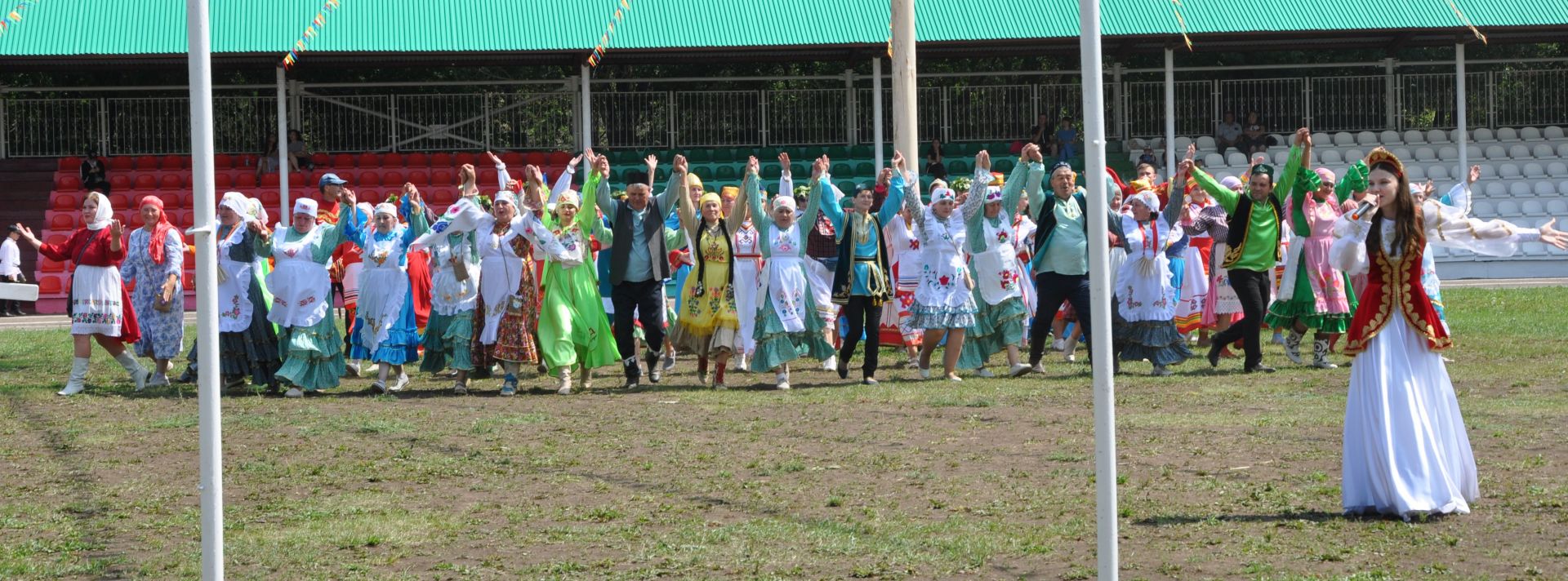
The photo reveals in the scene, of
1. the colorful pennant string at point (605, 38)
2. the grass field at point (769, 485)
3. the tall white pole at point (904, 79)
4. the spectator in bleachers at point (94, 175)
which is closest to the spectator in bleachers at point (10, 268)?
the spectator in bleachers at point (94, 175)

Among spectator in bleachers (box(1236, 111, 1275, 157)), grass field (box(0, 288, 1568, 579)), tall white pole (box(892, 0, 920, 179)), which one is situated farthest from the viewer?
spectator in bleachers (box(1236, 111, 1275, 157))

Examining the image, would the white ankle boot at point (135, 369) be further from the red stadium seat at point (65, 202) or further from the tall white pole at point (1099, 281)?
the red stadium seat at point (65, 202)

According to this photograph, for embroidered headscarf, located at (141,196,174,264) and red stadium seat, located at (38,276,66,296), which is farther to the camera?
red stadium seat, located at (38,276,66,296)

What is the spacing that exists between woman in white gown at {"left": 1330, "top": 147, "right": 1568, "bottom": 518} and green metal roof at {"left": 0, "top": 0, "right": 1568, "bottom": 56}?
67.1ft

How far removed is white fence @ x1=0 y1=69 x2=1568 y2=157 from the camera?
31.0 m

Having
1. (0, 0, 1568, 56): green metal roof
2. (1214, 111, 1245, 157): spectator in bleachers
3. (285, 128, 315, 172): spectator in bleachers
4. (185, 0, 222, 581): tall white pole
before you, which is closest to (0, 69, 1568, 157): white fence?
(1214, 111, 1245, 157): spectator in bleachers

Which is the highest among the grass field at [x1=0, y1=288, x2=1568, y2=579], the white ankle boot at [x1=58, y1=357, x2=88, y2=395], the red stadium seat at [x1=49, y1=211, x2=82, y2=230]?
the red stadium seat at [x1=49, y1=211, x2=82, y2=230]

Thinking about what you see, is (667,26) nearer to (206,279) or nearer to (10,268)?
(10,268)

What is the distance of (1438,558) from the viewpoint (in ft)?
21.5

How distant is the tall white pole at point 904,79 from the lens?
1812 cm

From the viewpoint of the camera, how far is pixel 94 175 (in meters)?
28.4

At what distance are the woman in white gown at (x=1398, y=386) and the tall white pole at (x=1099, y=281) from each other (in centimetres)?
242

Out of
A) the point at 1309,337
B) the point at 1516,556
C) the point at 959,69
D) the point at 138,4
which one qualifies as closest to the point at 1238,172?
the point at 959,69

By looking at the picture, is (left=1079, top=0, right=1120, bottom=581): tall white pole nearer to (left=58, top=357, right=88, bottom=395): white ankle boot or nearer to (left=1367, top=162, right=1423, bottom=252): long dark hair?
(left=1367, top=162, right=1423, bottom=252): long dark hair
